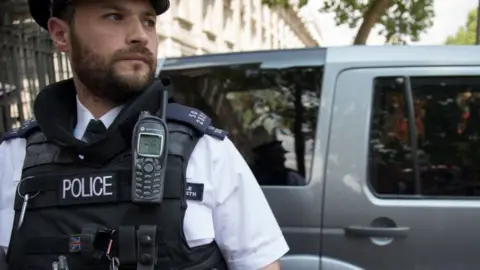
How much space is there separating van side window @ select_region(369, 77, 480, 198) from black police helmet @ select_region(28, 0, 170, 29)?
125cm

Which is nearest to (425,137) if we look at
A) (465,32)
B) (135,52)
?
(135,52)

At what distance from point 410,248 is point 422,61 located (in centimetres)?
79

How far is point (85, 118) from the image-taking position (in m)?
1.30

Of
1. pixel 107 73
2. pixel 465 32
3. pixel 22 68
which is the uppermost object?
pixel 465 32

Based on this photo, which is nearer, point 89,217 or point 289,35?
point 89,217

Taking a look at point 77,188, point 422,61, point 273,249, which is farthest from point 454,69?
point 77,188

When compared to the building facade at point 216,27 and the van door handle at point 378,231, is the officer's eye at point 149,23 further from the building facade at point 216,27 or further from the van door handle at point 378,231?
the building facade at point 216,27

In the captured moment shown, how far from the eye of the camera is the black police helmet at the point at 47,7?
4.16 feet

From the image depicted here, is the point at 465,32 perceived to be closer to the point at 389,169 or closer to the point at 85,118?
the point at 389,169

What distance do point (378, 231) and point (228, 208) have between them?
A: 47.1 inches

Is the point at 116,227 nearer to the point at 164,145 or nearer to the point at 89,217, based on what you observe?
the point at 89,217

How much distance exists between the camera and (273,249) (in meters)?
1.24

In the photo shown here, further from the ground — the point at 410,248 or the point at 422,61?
the point at 422,61

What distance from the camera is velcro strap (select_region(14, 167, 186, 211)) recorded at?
1.14 m
